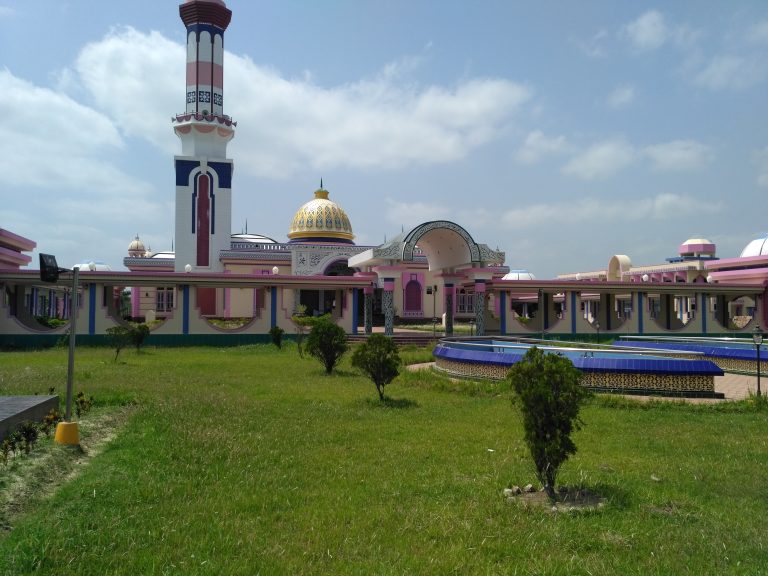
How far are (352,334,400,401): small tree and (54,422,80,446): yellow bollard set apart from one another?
17.3ft

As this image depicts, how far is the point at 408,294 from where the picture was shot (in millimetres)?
39094

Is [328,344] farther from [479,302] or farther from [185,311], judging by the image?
[479,302]

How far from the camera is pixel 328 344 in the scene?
15.6 meters

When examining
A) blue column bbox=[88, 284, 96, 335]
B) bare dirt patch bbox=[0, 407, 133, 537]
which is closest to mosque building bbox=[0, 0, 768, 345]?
blue column bbox=[88, 284, 96, 335]

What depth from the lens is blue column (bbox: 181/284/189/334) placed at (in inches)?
1014

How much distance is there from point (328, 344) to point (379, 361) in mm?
4274

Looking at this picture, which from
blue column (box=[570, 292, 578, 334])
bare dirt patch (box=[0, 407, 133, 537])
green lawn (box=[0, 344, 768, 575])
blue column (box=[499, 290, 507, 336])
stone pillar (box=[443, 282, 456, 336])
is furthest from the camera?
blue column (box=[570, 292, 578, 334])

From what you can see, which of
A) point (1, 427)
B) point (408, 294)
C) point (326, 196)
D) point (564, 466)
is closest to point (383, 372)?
point (564, 466)

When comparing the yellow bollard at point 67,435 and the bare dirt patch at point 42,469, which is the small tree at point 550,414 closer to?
the bare dirt patch at point 42,469

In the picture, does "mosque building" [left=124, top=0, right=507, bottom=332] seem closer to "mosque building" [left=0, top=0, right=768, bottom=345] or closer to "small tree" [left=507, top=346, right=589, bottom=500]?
"mosque building" [left=0, top=0, right=768, bottom=345]

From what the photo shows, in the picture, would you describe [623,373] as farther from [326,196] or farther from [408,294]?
[326,196]

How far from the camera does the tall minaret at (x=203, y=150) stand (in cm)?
3447

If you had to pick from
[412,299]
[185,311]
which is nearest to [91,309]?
[185,311]

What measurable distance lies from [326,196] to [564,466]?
121 ft
